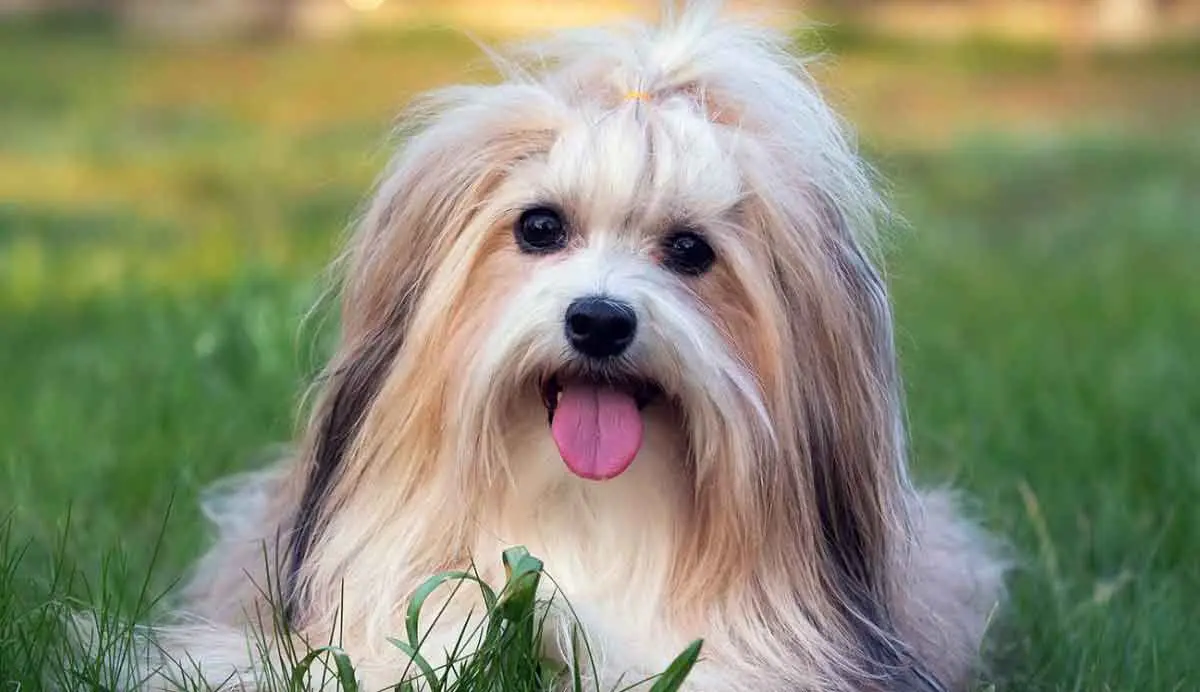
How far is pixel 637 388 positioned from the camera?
103 inches

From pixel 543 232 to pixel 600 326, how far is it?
287mm

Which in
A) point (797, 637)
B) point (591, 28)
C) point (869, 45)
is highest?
point (869, 45)

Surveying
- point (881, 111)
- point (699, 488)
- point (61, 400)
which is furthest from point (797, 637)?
point (881, 111)

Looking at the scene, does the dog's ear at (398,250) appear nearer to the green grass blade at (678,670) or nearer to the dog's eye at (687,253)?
the dog's eye at (687,253)

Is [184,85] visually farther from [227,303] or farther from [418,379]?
[418,379]

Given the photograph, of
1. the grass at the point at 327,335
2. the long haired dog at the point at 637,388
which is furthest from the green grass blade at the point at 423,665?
the grass at the point at 327,335

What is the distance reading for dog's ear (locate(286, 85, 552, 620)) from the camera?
274 centimetres

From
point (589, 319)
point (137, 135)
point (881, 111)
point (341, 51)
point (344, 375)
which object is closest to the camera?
point (589, 319)

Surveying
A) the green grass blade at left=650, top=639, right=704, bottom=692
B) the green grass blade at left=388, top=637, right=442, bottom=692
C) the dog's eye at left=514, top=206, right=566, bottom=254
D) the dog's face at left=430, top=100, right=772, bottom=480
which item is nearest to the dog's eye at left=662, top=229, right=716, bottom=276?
the dog's face at left=430, top=100, right=772, bottom=480

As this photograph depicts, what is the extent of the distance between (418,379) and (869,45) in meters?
14.0

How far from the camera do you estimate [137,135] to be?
1071 cm

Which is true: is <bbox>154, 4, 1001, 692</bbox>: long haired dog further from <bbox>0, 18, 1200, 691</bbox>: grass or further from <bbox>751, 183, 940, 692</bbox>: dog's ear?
<bbox>0, 18, 1200, 691</bbox>: grass

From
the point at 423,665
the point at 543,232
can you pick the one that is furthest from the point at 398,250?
the point at 423,665

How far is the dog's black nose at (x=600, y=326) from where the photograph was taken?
2.46m
